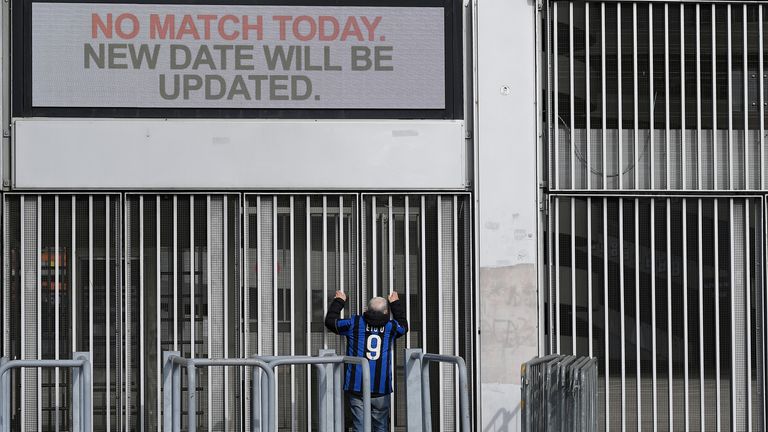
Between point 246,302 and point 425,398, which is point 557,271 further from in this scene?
point 246,302

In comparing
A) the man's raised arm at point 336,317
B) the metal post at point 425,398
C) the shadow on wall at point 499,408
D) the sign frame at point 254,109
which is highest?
the sign frame at point 254,109

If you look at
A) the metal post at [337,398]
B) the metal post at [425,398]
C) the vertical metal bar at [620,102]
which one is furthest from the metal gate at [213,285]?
the metal post at [337,398]

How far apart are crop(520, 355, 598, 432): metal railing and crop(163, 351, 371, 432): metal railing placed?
49.7 inches

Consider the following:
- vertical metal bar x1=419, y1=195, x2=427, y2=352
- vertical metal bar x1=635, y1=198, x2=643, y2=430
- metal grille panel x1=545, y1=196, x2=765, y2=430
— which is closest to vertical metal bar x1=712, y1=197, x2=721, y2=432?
metal grille panel x1=545, y1=196, x2=765, y2=430

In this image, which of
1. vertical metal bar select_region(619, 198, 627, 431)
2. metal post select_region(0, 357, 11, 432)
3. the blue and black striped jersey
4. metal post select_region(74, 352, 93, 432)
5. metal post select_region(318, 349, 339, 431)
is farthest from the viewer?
vertical metal bar select_region(619, 198, 627, 431)

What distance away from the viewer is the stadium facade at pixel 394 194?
462 inches

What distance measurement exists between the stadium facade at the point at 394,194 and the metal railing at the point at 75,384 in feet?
7.81

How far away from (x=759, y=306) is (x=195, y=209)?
5872 mm

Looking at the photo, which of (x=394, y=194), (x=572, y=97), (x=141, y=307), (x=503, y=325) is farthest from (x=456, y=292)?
(x=141, y=307)

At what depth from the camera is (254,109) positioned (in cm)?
1188

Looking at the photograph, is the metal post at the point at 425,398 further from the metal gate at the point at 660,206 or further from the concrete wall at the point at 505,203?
the metal gate at the point at 660,206

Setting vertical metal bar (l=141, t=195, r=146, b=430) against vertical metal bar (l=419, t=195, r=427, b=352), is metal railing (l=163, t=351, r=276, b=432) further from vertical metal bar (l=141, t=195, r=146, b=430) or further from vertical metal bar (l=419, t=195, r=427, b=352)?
vertical metal bar (l=419, t=195, r=427, b=352)

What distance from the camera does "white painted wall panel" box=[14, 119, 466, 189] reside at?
38.3 ft

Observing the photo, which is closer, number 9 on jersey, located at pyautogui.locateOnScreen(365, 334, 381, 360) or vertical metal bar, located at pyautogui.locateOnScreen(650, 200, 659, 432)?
number 9 on jersey, located at pyautogui.locateOnScreen(365, 334, 381, 360)
